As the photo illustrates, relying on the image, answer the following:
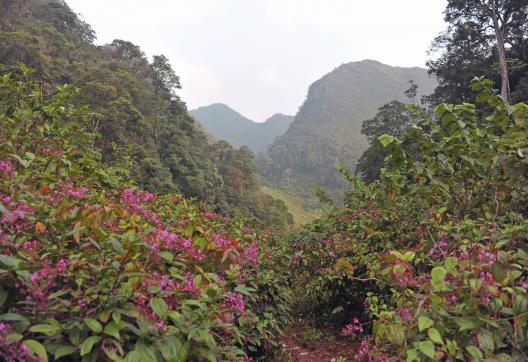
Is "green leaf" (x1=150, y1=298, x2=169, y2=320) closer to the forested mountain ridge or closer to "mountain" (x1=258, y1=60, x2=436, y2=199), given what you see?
the forested mountain ridge

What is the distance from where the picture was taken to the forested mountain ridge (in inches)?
1009

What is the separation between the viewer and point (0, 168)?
7.63 ft

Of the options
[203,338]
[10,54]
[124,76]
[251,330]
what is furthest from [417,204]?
[124,76]

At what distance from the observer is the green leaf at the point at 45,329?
4.52 ft

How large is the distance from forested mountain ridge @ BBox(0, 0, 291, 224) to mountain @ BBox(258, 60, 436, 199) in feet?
103

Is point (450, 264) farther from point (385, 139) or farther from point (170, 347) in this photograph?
point (170, 347)

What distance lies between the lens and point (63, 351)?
1425 millimetres

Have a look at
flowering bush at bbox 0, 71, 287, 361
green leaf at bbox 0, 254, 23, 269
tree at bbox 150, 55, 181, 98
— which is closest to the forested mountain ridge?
tree at bbox 150, 55, 181, 98

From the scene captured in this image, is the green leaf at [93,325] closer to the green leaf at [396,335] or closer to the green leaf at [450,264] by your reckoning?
the green leaf at [396,335]

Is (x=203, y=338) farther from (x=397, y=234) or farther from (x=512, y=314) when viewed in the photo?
(x=397, y=234)

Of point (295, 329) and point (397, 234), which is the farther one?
point (295, 329)

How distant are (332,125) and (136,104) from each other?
94.4 m

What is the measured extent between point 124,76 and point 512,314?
117 ft

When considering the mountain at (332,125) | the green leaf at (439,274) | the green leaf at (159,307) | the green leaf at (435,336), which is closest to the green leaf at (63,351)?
the green leaf at (159,307)
